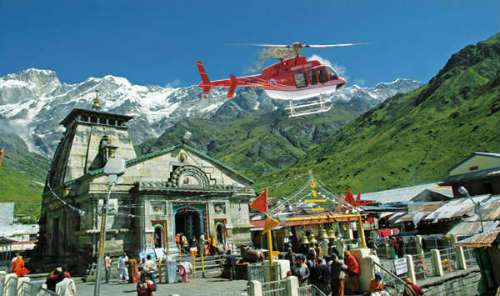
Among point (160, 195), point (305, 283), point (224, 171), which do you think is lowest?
point (305, 283)

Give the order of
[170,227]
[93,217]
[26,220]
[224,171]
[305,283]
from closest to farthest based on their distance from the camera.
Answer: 1. [305,283]
2. [93,217]
3. [170,227]
4. [224,171]
5. [26,220]

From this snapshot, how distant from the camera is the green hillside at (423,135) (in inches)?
4126

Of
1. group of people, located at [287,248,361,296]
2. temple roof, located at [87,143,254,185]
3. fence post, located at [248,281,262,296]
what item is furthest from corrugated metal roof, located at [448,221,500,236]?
fence post, located at [248,281,262,296]

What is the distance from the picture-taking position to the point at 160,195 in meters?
32.6

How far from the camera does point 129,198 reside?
32562 millimetres

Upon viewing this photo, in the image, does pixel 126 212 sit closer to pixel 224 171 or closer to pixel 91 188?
pixel 91 188

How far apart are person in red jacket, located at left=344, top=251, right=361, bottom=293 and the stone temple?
731 inches

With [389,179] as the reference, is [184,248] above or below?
below

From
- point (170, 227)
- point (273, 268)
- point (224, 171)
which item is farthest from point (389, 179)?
point (273, 268)

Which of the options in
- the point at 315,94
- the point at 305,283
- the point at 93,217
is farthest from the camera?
the point at 93,217

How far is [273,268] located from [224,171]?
73.2 ft

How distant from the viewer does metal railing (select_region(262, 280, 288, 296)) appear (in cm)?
1379

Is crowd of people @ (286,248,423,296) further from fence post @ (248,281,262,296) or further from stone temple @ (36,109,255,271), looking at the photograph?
stone temple @ (36,109,255,271)

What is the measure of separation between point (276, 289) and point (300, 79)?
1421 cm
